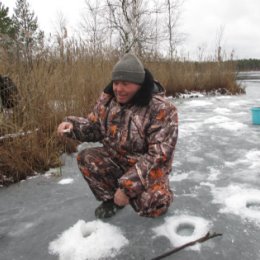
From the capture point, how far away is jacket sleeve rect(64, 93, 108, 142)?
2201 millimetres

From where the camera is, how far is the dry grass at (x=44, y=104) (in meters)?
2.91

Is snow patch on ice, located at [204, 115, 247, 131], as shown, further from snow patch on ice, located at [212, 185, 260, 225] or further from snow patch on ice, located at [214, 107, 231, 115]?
snow patch on ice, located at [212, 185, 260, 225]

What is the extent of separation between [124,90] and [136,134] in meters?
0.28

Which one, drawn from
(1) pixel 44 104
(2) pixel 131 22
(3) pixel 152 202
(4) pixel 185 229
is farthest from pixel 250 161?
(2) pixel 131 22

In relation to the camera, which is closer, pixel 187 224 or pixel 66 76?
pixel 187 224

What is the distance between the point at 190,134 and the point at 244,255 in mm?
2918

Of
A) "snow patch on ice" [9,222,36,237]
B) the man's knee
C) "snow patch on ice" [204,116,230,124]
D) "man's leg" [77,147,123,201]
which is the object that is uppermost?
"man's leg" [77,147,123,201]

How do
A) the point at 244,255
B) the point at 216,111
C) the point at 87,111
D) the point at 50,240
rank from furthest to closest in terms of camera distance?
the point at 216,111
the point at 87,111
the point at 50,240
the point at 244,255

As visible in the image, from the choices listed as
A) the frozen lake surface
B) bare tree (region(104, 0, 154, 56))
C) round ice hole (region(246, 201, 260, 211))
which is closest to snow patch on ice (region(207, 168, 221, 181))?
A: the frozen lake surface

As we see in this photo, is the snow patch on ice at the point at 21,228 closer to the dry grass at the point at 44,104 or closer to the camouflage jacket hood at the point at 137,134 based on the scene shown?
the camouflage jacket hood at the point at 137,134

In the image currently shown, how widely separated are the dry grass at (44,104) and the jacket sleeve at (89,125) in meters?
0.92

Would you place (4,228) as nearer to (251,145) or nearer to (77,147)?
(77,147)

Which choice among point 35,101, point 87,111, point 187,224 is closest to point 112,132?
point 187,224

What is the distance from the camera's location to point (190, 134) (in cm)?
455
